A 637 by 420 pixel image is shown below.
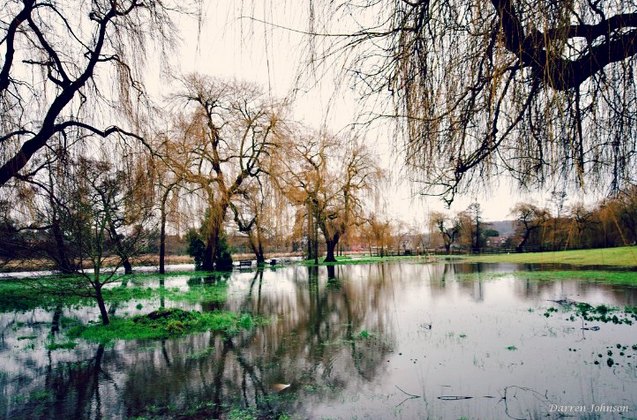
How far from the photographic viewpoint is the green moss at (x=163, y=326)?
7.16 m

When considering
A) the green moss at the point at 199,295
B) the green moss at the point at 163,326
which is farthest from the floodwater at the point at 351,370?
the green moss at the point at 199,295

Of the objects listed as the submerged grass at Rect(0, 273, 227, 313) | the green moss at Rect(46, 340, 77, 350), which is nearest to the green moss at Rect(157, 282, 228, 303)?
the submerged grass at Rect(0, 273, 227, 313)

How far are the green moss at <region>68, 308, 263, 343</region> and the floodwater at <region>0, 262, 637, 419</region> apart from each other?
0.43m

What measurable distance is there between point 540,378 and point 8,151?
7577mm

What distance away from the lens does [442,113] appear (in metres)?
2.04

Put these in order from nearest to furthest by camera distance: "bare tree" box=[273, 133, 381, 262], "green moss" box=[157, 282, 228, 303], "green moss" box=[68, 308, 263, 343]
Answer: "green moss" box=[68, 308, 263, 343] < "green moss" box=[157, 282, 228, 303] < "bare tree" box=[273, 133, 381, 262]

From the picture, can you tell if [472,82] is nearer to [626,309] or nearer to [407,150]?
[407,150]

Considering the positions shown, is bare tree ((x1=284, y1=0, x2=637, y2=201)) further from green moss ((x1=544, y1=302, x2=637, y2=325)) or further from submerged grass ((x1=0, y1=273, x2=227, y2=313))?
submerged grass ((x1=0, y1=273, x2=227, y2=313))

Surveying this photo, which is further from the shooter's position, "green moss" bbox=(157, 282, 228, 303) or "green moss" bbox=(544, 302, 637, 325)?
"green moss" bbox=(157, 282, 228, 303)

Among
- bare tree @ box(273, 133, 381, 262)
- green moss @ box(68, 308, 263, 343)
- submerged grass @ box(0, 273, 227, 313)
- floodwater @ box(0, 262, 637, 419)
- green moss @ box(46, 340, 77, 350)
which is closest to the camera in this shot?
floodwater @ box(0, 262, 637, 419)

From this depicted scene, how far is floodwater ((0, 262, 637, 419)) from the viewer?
3.82m

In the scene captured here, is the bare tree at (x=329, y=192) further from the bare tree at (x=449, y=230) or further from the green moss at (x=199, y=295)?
the bare tree at (x=449, y=230)

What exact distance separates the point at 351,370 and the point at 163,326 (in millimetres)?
4190

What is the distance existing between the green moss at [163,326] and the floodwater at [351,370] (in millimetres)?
430
